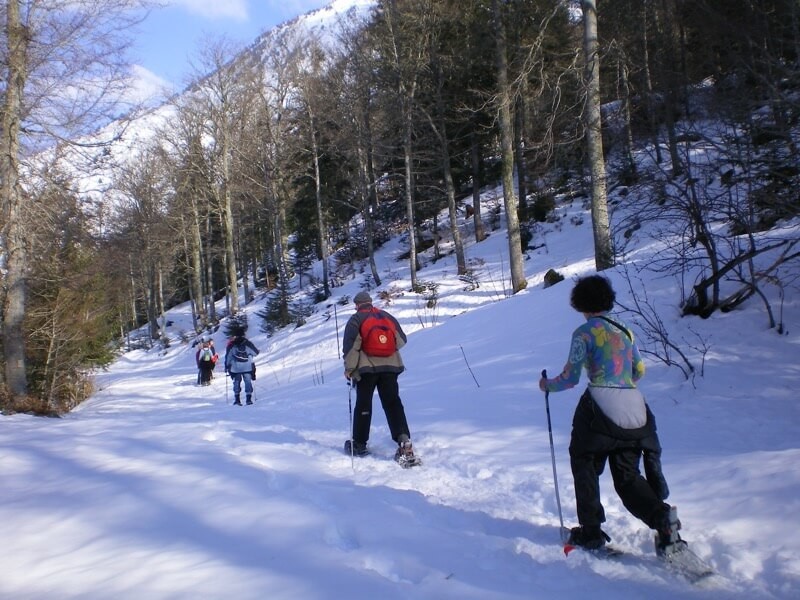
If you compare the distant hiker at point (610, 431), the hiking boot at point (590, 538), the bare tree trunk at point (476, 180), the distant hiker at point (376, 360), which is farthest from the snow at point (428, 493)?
the bare tree trunk at point (476, 180)

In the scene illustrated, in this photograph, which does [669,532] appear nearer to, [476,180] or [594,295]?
[594,295]

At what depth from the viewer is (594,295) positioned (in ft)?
11.4

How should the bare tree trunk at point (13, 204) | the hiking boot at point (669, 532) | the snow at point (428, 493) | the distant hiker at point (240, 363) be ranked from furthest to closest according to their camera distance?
the distant hiker at point (240, 363), the bare tree trunk at point (13, 204), the hiking boot at point (669, 532), the snow at point (428, 493)

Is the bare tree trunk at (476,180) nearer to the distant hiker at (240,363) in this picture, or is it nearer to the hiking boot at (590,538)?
the distant hiker at (240,363)

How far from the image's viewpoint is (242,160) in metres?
26.5

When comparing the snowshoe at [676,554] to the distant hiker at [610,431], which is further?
the distant hiker at [610,431]

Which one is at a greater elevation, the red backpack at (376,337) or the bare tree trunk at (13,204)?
the bare tree trunk at (13,204)

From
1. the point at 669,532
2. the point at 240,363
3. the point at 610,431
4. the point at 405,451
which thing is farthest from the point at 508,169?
the point at 669,532

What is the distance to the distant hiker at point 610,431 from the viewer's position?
10.7 ft

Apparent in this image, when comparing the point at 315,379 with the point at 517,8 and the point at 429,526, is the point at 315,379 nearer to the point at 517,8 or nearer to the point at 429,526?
the point at 429,526

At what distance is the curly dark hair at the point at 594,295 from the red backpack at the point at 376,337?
259 cm

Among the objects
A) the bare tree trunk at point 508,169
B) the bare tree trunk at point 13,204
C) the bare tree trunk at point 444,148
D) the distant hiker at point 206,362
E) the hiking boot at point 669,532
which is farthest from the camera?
the bare tree trunk at point 444,148

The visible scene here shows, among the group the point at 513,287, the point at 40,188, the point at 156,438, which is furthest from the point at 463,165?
the point at 156,438

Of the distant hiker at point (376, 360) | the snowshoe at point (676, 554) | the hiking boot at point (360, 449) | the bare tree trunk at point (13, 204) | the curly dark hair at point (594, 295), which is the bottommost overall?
the snowshoe at point (676, 554)
